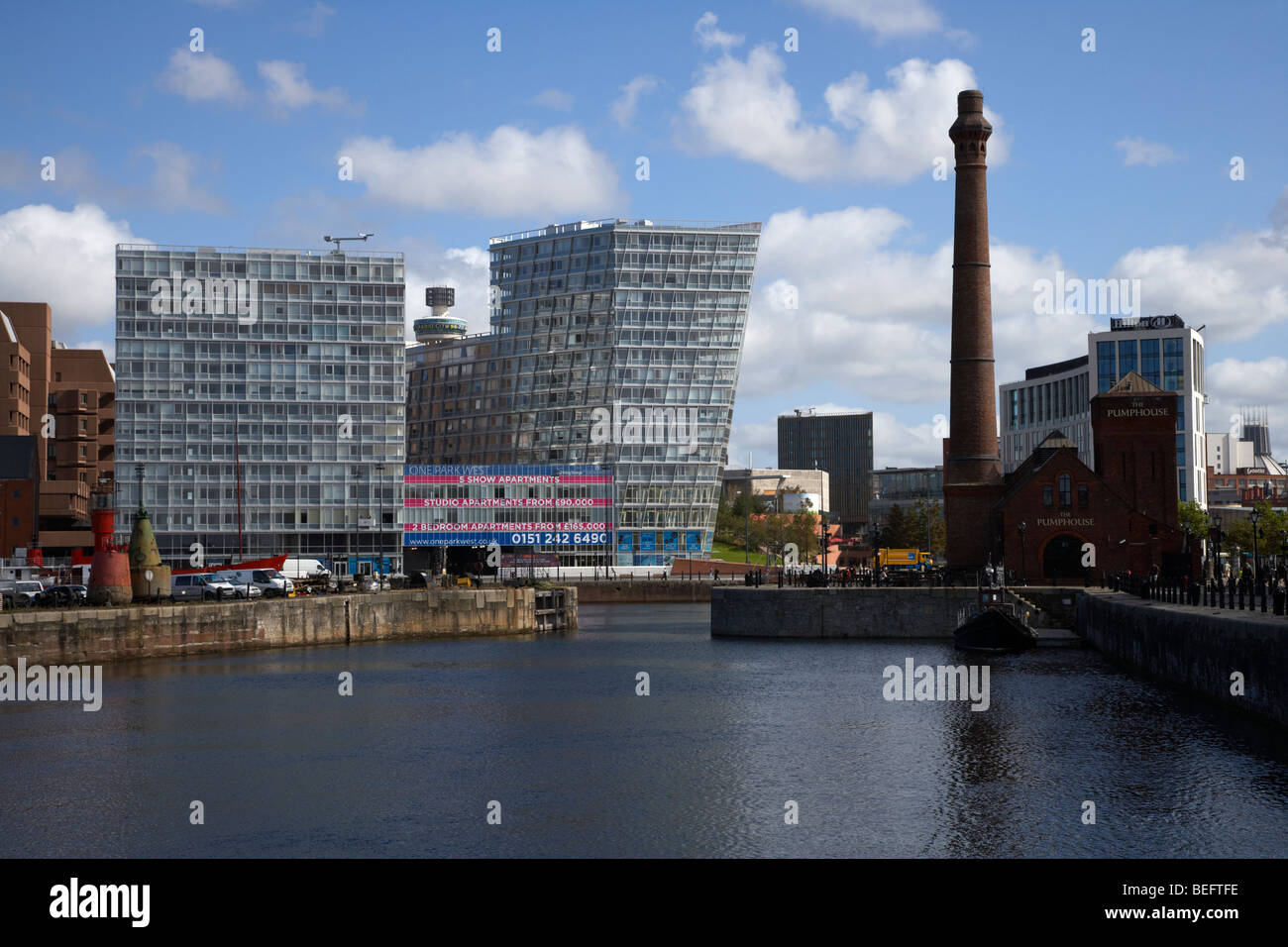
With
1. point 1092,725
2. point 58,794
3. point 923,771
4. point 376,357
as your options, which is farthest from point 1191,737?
point 376,357

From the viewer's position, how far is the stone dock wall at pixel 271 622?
59844 millimetres

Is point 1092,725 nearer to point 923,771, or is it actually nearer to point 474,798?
point 923,771

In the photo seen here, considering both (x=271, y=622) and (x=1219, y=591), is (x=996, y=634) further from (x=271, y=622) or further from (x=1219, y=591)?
(x=271, y=622)

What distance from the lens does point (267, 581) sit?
89625 mm

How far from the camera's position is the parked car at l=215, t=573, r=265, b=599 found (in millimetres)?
82062

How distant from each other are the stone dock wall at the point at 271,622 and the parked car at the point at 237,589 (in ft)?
14.7

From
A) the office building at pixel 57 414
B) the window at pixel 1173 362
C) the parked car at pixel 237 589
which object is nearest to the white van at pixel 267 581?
the parked car at pixel 237 589

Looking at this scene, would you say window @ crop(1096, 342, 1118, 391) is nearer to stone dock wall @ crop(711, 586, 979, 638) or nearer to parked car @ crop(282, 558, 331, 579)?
stone dock wall @ crop(711, 586, 979, 638)

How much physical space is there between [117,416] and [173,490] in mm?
10113

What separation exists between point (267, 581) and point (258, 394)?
69.1m

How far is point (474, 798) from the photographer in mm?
35188

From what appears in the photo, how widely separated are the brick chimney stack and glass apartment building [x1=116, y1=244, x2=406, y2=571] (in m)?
77.7

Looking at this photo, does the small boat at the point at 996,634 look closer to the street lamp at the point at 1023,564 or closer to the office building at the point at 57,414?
the street lamp at the point at 1023,564

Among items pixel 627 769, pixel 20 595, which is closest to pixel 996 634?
pixel 627 769
